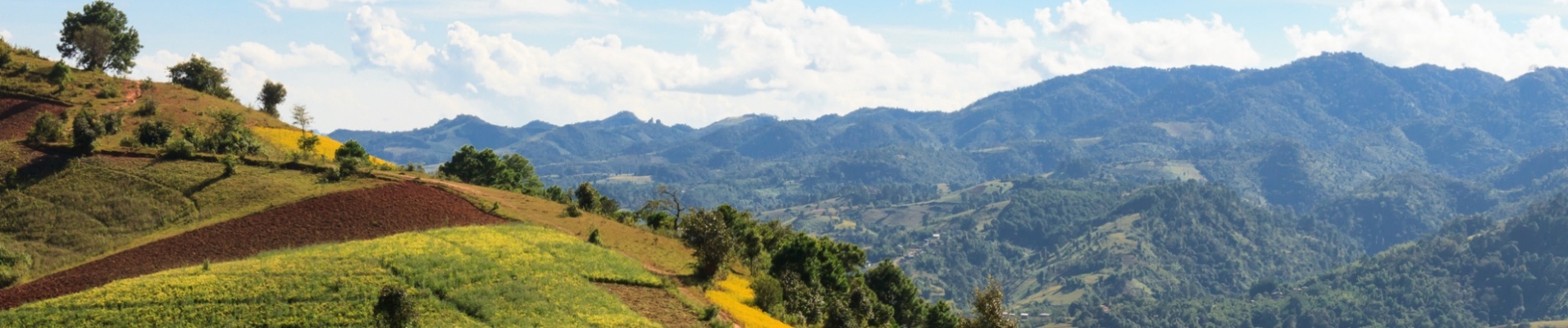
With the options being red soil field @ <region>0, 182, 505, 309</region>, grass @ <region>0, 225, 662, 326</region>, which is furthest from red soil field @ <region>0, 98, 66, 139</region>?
grass @ <region>0, 225, 662, 326</region>

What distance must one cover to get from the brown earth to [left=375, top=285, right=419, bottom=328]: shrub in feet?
49.6

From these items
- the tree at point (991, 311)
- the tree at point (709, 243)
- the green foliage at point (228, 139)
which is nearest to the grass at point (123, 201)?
the green foliage at point (228, 139)

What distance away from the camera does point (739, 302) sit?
78.8 metres

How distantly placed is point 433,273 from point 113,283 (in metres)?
15.8

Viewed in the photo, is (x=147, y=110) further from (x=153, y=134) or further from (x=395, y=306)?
(x=395, y=306)

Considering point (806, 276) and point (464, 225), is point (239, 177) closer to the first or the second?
point (464, 225)

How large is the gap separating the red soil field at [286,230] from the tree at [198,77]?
5043cm

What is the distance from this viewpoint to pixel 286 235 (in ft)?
233

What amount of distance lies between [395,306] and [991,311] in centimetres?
4933

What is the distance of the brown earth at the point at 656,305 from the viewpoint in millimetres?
64500

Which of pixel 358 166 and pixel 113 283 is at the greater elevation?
pixel 358 166

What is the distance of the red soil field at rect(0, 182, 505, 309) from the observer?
201 ft

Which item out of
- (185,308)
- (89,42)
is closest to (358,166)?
(185,308)

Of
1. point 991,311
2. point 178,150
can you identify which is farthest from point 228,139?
point 991,311
